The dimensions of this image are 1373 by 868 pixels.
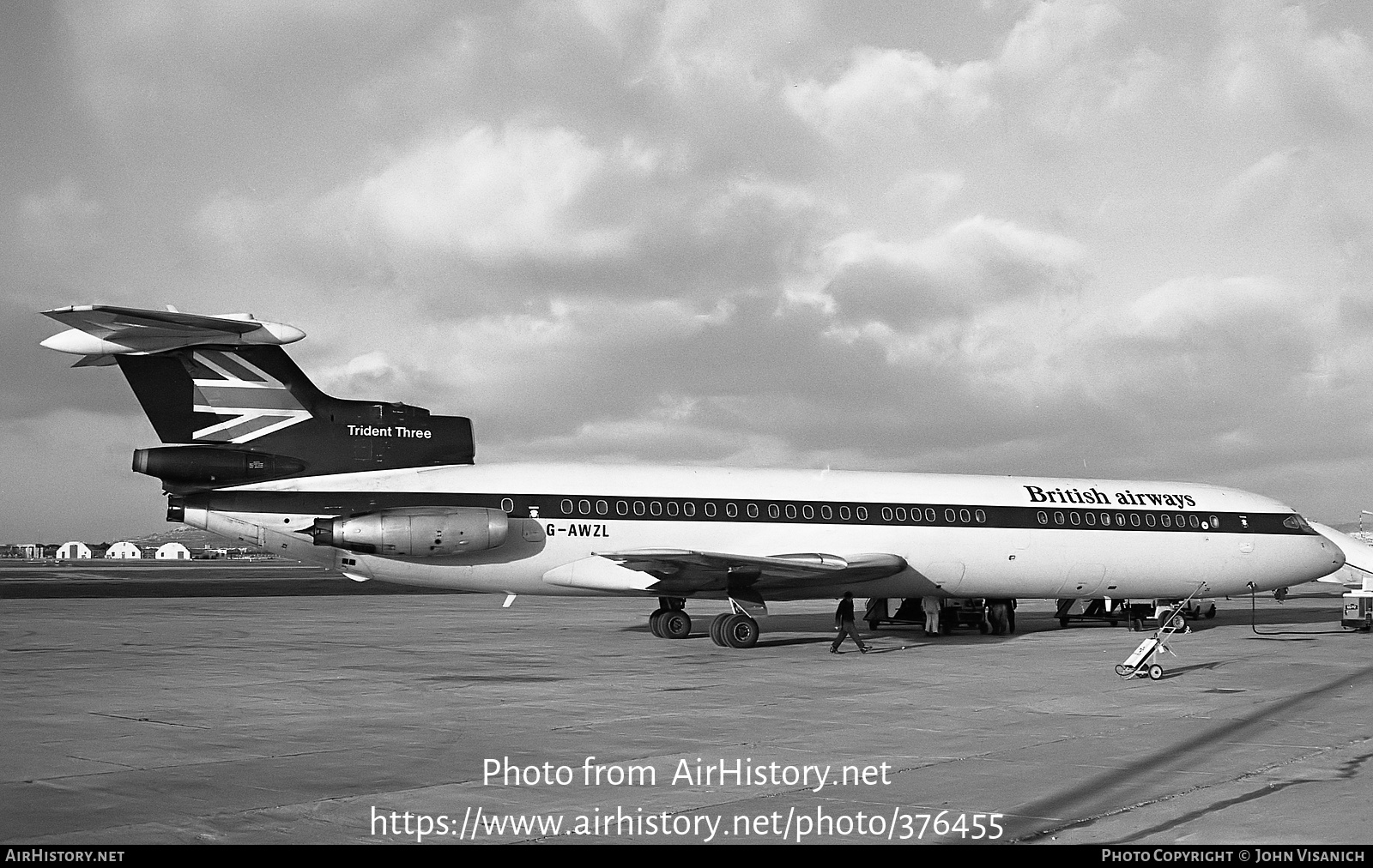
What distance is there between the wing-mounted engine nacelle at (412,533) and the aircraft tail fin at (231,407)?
53.0 inches

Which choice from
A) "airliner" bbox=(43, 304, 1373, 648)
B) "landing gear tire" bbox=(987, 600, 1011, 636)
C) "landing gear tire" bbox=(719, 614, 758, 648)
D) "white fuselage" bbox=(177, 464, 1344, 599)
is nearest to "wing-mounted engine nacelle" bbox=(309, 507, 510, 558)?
"airliner" bbox=(43, 304, 1373, 648)

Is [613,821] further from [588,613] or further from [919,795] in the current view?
[588,613]

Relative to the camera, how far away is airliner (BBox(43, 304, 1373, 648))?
21203 mm

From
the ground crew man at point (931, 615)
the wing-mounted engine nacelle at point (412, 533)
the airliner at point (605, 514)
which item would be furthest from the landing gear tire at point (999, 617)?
the wing-mounted engine nacelle at point (412, 533)

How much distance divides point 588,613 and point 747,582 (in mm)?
13259

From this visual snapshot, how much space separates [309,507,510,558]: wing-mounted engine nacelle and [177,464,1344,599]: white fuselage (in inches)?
15.1

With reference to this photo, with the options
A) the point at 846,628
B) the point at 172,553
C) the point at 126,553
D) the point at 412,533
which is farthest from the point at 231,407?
the point at 126,553

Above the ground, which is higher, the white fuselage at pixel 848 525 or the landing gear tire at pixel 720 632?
Result: the white fuselage at pixel 848 525

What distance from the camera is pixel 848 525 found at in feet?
82.0

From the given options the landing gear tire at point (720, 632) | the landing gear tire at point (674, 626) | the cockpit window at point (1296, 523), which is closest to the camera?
the landing gear tire at point (720, 632)

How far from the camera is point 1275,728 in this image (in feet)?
42.3

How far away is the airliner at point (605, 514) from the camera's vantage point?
21.2 meters

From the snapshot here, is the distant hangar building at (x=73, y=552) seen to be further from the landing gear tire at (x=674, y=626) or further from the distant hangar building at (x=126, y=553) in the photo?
the landing gear tire at (x=674, y=626)

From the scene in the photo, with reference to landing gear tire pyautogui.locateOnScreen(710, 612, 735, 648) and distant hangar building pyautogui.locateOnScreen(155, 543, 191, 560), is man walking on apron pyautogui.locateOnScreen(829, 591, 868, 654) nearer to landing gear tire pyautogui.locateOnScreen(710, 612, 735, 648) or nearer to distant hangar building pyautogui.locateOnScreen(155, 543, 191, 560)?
landing gear tire pyautogui.locateOnScreen(710, 612, 735, 648)
